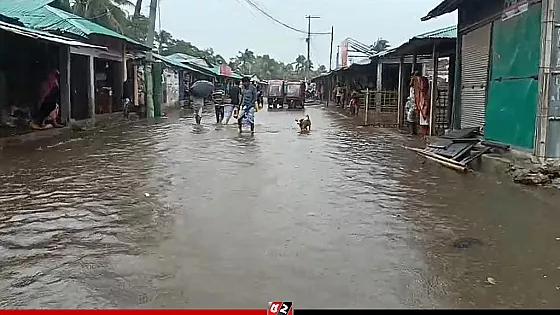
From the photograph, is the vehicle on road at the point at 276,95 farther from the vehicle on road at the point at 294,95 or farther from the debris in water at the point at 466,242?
the debris in water at the point at 466,242

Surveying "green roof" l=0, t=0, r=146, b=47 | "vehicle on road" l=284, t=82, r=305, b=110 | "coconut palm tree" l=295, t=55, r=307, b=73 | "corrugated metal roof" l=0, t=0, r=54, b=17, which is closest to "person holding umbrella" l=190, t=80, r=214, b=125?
"green roof" l=0, t=0, r=146, b=47

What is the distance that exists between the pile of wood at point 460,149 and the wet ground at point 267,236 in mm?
672

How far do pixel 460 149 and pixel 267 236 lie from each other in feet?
22.9

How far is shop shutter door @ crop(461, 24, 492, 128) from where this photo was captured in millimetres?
12328

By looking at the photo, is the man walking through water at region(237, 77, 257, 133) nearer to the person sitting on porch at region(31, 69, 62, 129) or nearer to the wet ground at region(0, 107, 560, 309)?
the person sitting on porch at region(31, 69, 62, 129)

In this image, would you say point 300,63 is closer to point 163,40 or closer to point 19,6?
point 163,40

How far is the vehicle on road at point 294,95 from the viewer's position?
3969cm

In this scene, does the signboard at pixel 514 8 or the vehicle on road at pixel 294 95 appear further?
the vehicle on road at pixel 294 95

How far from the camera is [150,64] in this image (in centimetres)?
2511

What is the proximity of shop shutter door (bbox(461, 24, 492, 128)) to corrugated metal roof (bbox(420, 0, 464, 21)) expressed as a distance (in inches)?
30.0

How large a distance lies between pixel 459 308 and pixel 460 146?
8246mm

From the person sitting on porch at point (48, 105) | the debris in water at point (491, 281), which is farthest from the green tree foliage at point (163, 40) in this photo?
the debris in water at point (491, 281)

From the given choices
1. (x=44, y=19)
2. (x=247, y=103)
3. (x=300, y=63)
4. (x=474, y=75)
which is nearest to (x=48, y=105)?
(x=44, y=19)

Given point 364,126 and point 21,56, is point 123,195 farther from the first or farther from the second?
point 364,126
